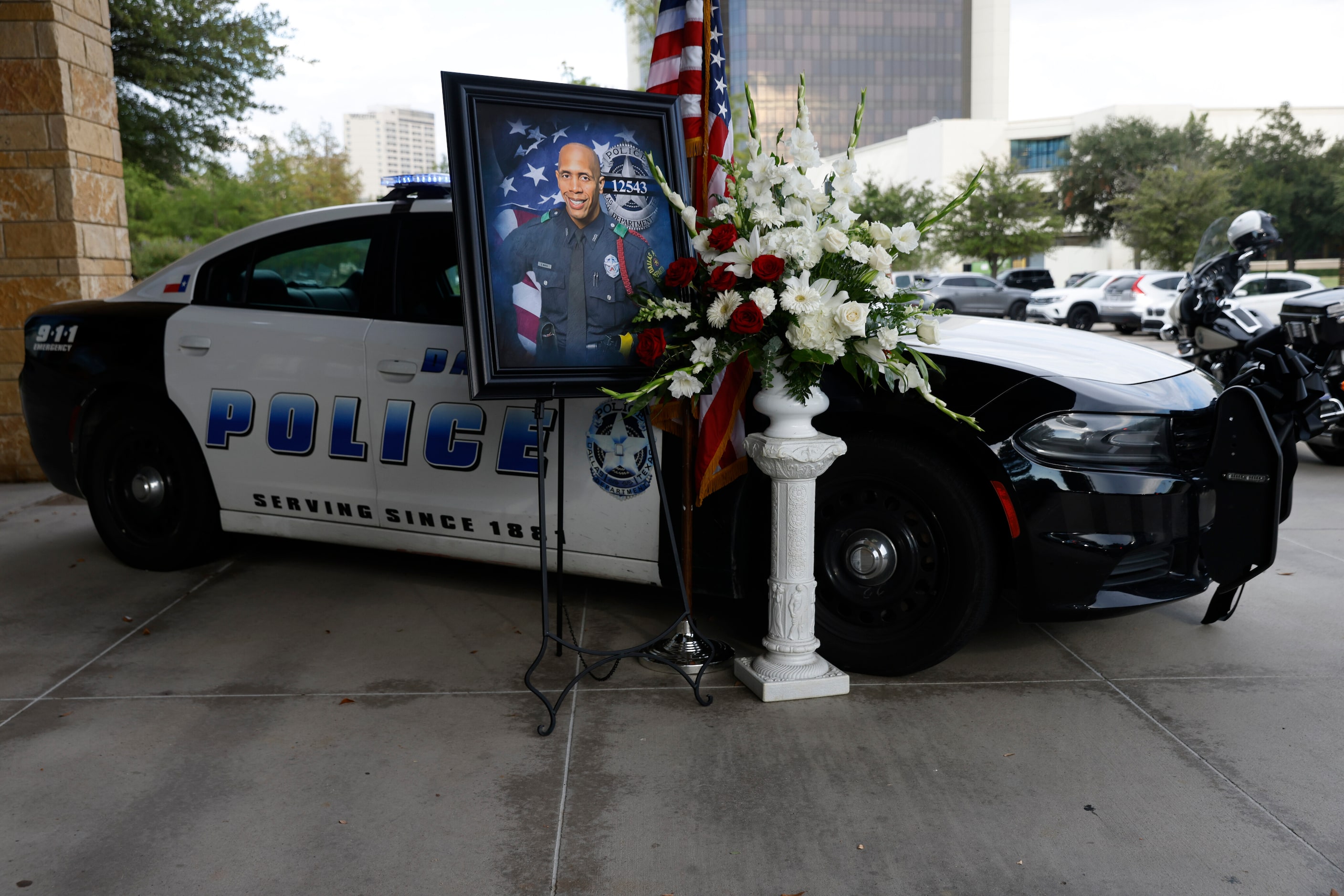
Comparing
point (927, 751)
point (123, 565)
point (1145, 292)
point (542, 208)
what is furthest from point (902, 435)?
point (1145, 292)

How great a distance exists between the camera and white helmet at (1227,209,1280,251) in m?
7.54

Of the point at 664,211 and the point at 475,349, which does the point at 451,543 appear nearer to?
the point at 475,349

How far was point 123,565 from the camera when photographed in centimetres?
511

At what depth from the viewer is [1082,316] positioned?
81.7 ft

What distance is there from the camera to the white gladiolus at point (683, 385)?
3.14 metres

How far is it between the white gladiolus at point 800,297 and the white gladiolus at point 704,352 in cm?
26

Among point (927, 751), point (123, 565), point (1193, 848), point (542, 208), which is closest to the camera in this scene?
point (1193, 848)

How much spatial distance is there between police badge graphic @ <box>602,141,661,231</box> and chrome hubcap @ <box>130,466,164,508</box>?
280cm

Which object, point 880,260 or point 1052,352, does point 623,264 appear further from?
point 1052,352

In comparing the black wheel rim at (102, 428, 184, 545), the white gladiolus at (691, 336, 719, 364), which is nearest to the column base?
the white gladiolus at (691, 336, 719, 364)

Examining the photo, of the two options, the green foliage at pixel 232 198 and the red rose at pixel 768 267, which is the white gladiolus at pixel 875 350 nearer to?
the red rose at pixel 768 267

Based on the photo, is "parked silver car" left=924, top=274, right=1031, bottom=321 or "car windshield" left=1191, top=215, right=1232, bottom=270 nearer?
"car windshield" left=1191, top=215, right=1232, bottom=270

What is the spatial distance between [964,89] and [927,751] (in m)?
123

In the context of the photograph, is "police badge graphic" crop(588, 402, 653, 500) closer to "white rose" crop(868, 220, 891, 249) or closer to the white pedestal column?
the white pedestal column
